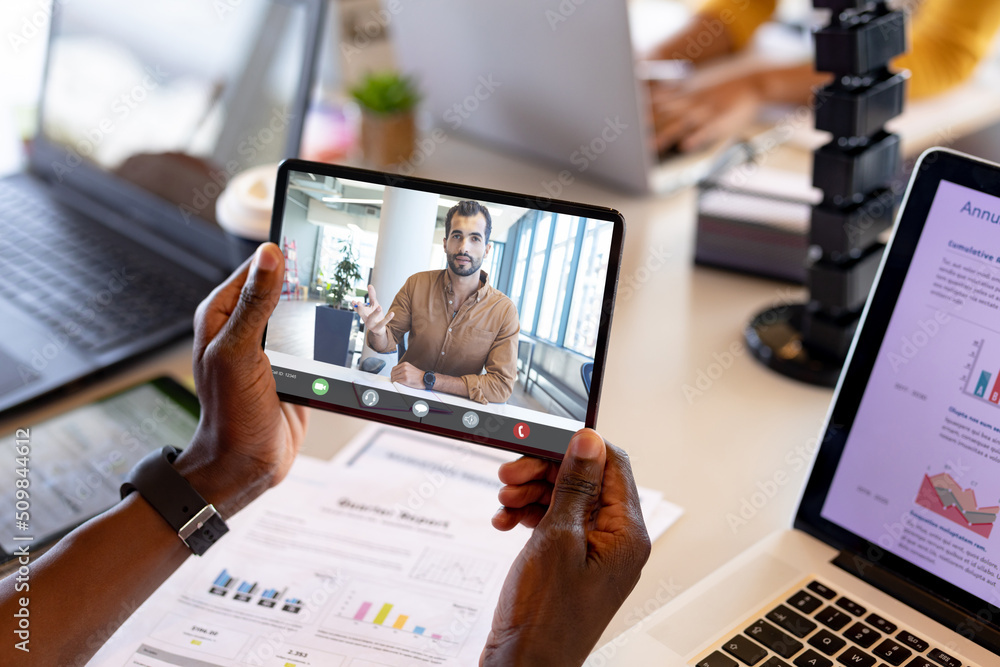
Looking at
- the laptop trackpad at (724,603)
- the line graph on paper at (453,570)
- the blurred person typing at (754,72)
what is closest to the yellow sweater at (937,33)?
the blurred person typing at (754,72)

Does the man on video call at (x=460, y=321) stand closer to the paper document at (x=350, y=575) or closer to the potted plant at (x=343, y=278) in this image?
the potted plant at (x=343, y=278)

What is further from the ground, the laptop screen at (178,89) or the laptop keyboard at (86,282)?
the laptop screen at (178,89)

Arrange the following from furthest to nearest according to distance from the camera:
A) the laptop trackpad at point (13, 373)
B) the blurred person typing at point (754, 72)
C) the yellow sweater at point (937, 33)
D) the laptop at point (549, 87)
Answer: the yellow sweater at point (937, 33), the blurred person typing at point (754, 72), the laptop at point (549, 87), the laptop trackpad at point (13, 373)

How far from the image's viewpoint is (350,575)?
0.70m

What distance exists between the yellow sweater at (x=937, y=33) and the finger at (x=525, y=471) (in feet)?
4.03

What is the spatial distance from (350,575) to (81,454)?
326 millimetres

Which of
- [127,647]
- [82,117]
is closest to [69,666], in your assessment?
[127,647]

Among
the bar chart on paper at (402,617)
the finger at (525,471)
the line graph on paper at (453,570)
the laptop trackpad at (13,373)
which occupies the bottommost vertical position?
the bar chart on paper at (402,617)

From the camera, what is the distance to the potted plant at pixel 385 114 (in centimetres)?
132

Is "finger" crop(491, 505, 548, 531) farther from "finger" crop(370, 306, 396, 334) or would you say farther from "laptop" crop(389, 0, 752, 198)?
"laptop" crop(389, 0, 752, 198)

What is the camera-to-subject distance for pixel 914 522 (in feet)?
2.12

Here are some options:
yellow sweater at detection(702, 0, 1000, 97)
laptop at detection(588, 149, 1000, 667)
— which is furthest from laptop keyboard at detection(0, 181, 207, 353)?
yellow sweater at detection(702, 0, 1000, 97)

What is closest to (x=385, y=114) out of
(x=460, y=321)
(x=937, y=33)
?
(x=460, y=321)

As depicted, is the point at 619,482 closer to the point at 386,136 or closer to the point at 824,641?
the point at 824,641
